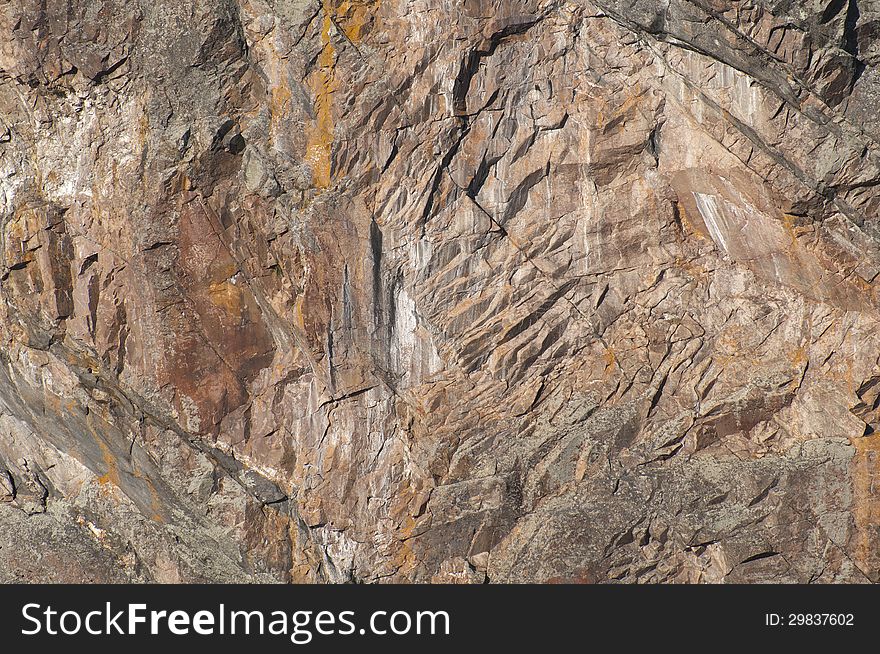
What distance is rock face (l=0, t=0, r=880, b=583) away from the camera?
25.2ft

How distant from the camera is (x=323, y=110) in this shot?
7871 millimetres

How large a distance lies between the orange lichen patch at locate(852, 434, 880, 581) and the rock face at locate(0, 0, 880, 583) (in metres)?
0.03

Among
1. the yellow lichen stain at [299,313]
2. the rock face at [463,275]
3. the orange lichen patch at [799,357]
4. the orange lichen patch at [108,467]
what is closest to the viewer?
the rock face at [463,275]

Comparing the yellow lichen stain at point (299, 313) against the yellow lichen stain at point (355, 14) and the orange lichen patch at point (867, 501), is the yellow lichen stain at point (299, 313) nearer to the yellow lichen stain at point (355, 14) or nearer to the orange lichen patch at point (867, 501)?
the yellow lichen stain at point (355, 14)

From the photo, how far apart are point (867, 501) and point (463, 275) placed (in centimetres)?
492

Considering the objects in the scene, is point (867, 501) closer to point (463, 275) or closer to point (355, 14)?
point (463, 275)

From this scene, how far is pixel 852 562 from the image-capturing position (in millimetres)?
8023

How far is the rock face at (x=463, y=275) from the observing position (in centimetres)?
769

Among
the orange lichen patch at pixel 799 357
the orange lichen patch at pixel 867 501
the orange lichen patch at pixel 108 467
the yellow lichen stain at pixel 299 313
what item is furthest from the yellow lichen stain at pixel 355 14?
the orange lichen patch at pixel 867 501

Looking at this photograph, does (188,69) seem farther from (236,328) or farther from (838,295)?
(838,295)

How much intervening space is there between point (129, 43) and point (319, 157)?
230cm

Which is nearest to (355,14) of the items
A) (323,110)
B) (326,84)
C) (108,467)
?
(326,84)

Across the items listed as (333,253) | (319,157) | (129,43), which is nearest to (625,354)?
(333,253)

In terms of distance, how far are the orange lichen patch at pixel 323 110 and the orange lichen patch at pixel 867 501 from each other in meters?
6.34
